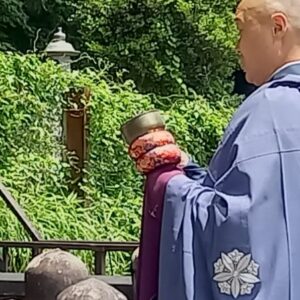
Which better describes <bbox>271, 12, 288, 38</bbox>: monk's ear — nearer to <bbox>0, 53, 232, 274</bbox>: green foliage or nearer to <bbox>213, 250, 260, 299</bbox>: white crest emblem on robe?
<bbox>213, 250, 260, 299</bbox>: white crest emblem on robe

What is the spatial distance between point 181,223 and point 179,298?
0.41 feet

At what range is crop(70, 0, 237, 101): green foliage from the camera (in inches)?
350

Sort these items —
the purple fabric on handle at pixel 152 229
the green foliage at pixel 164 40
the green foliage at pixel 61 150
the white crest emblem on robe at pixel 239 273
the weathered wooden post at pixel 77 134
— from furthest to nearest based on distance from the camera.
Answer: the green foliage at pixel 164 40 < the weathered wooden post at pixel 77 134 < the green foliage at pixel 61 150 < the purple fabric on handle at pixel 152 229 < the white crest emblem on robe at pixel 239 273

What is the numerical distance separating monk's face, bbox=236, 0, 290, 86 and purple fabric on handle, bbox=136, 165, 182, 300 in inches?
9.0

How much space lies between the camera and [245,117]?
1.63 metres

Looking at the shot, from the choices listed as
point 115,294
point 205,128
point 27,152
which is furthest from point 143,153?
point 205,128

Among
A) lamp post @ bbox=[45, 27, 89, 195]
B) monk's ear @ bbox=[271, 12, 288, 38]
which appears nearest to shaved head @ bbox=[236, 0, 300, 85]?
monk's ear @ bbox=[271, 12, 288, 38]

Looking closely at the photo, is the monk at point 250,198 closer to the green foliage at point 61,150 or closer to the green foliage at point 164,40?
the green foliage at point 61,150

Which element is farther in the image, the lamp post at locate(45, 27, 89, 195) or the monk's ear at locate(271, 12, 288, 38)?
the lamp post at locate(45, 27, 89, 195)

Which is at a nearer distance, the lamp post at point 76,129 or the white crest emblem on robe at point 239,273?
the white crest emblem on robe at point 239,273

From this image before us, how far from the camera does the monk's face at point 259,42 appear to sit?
5.44 ft

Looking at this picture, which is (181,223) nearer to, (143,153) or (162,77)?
(143,153)

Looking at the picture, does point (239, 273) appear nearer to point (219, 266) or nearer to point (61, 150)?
point (219, 266)

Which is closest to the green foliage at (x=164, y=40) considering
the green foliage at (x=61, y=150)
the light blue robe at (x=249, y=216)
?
the green foliage at (x=61, y=150)
